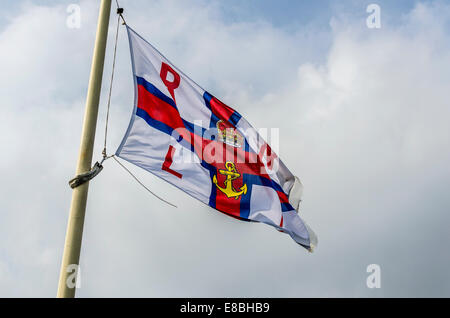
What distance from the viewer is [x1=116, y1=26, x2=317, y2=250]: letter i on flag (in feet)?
44.2

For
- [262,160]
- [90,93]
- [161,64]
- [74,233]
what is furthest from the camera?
[262,160]

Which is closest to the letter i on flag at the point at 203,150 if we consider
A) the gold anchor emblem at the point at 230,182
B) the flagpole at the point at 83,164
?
the gold anchor emblem at the point at 230,182

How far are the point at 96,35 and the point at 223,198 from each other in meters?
5.85

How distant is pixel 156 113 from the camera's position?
14.0 m

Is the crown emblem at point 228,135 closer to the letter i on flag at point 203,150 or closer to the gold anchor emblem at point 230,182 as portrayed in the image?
the letter i on flag at point 203,150

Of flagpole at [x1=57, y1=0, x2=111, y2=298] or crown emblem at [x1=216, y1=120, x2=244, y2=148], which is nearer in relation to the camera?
flagpole at [x1=57, y1=0, x2=111, y2=298]

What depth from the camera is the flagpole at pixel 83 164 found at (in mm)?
10422

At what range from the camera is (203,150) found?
49.9ft

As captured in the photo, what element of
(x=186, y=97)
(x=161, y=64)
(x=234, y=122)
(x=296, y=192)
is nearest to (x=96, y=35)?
(x=161, y=64)

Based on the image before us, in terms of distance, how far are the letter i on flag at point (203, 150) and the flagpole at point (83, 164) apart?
0.93m

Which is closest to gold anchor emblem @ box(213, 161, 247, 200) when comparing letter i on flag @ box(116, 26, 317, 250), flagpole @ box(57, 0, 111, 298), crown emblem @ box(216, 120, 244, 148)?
letter i on flag @ box(116, 26, 317, 250)

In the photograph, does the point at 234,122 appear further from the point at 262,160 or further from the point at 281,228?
the point at 281,228

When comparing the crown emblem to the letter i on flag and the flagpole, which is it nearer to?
the letter i on flag
